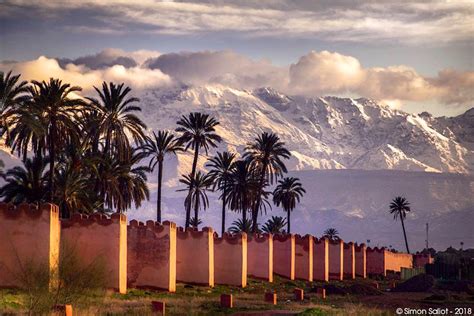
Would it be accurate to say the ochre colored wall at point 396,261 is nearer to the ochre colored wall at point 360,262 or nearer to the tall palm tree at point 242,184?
the ochre colored wall at point 360,262

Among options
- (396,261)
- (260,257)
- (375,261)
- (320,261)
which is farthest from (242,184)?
(396,261)

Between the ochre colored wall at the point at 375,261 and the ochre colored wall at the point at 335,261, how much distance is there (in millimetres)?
17819

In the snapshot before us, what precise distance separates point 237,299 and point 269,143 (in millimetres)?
49054

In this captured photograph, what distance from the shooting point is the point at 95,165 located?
83.4 m

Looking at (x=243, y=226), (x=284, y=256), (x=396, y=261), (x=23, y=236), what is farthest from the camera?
(x=396, y=261)

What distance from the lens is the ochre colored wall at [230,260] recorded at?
81.0 m

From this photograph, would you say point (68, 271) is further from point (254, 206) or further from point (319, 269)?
point (254, 206)

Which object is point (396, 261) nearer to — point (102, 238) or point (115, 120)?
point (115, 120)

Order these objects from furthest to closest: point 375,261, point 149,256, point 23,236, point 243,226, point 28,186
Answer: point 375,261 → point 243,226 → point 28,186 → point 149,256 → point 23,236

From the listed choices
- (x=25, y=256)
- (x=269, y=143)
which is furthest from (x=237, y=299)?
(x=269, y=143)

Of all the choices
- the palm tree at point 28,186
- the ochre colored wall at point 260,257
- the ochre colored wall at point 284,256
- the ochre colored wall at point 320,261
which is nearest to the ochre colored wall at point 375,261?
the ochre colored wall at point 320,261

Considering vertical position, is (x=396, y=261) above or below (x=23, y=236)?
above

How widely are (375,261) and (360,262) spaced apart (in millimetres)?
7885

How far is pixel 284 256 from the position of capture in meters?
96.4
